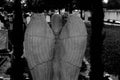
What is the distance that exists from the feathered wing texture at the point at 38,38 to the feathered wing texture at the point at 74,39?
0.92 feet

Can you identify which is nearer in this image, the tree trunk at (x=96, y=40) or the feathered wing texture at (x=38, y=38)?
the tree trunk at (x=96, y=40)

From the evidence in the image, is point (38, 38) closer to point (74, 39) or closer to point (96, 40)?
point (74, 39)

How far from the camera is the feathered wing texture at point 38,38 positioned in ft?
16.2

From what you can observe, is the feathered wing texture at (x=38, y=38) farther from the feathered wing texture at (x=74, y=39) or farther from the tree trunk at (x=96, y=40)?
the tree trunk at (x=96, y=40)

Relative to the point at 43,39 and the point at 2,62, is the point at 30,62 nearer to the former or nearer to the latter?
the point at 43,39

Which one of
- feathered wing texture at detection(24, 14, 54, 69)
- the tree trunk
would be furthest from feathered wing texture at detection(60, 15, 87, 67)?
the tree trunk

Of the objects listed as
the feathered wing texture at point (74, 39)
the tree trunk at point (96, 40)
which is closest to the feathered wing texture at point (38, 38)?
the feathered wing texture at point (74, 39)

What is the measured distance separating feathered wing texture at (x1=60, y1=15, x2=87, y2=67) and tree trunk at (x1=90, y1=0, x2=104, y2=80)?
0.41 metres

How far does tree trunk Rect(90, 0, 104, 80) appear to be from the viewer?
14.2 ft

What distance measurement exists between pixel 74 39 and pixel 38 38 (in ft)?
2.42

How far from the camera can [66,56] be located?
199 inches

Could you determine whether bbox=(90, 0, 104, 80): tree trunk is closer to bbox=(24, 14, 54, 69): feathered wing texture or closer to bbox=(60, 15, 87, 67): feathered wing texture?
bbox=(60, 15, 87, 67): feathered wing texture

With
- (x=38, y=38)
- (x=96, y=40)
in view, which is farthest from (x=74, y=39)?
(x=38, y=38)

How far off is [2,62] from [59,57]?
255 inches
